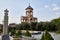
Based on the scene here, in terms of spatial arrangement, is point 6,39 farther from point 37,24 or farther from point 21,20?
point 21,20

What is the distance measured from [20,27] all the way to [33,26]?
8.34ft

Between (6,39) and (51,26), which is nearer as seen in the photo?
(6,39)

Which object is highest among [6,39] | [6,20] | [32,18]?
[32,18]

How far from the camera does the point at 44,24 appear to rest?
2958 centimetres

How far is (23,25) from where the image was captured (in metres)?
30.2

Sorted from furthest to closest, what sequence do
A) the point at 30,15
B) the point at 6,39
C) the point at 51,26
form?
the point at 30,15
the point at 51,26
the point at 6,39

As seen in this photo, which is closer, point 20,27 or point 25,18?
point 20,27

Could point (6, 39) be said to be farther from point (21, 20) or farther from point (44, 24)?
point (21, 20)

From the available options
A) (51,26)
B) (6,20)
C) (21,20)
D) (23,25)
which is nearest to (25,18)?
(21,20)

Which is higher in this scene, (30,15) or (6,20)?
(30,15)

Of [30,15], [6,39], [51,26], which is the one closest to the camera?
[6,39]

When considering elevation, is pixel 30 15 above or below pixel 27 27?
above

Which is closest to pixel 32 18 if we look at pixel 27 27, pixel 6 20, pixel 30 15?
pixel 30 15

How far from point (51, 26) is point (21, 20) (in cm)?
850
